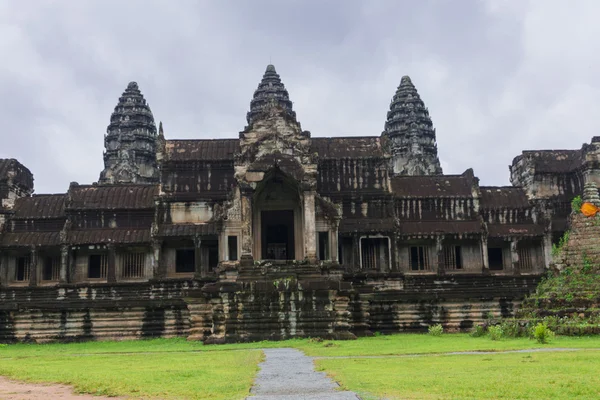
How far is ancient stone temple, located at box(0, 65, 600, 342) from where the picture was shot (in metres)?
30.8

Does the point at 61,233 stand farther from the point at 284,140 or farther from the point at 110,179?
the point at 110,179

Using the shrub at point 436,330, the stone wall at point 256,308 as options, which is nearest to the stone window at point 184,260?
the stone wall at point 256,308

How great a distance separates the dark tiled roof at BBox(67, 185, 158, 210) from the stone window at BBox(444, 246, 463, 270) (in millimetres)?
17946

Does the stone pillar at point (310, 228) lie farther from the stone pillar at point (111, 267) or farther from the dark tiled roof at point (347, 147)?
the stone pillar at point (111, 267)

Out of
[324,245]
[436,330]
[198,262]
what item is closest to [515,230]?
[436,330]

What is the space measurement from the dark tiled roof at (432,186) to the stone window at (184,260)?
12768mm

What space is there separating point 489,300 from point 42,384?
2301cm

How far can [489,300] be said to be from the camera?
31.6m

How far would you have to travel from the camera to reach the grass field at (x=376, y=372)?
427 inches

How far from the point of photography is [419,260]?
1565 inches

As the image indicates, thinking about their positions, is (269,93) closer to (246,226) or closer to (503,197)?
(503,197)

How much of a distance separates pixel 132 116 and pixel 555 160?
143ft

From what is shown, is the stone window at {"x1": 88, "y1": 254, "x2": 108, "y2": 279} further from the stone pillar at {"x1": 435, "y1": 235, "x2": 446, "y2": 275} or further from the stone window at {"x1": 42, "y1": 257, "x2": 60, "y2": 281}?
the stone pillar at {"x1": 435, "y1": 235, "x2": 446, "y2": 275}

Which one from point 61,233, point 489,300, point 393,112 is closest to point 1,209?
point 61,233
